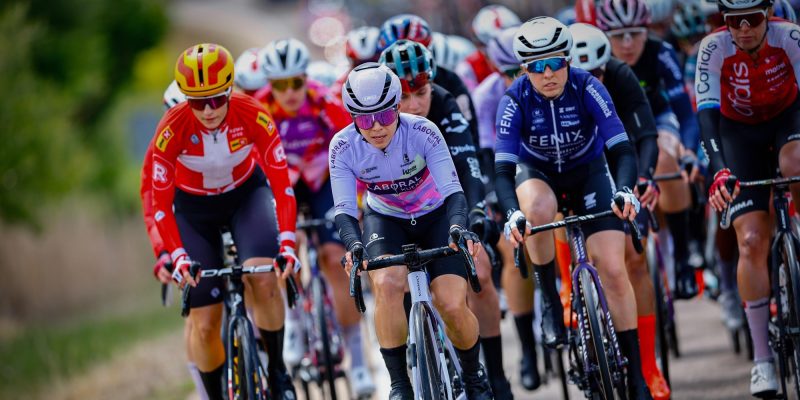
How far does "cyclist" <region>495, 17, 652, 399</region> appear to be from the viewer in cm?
735

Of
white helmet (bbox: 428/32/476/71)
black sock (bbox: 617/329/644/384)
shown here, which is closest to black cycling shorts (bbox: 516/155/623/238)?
black sock (bbox: 617/329/644/384)

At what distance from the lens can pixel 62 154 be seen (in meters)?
19.2

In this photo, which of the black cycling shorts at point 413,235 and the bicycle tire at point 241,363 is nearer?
the black cycling shorts at point 413,235

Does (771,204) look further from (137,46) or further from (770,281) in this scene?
(137,46)

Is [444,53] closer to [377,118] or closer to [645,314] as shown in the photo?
Answer: [645,314]

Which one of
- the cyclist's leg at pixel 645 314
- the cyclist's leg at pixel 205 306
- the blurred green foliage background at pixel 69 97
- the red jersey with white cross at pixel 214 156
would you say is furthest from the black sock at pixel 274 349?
the blurred green foliage background at pixel 69 97

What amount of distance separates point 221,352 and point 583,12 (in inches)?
162

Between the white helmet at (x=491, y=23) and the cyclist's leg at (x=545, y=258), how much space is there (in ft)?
11.9

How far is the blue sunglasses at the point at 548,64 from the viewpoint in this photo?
736 cm

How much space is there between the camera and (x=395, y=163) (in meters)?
7.12

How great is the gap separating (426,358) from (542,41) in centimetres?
207

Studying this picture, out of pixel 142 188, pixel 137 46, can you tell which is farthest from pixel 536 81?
pixel 137 46

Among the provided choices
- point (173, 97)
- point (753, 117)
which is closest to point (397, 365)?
point (753, 117)

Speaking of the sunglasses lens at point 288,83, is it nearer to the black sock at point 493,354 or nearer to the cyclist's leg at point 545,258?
the cyclist's leg at point 545,258
